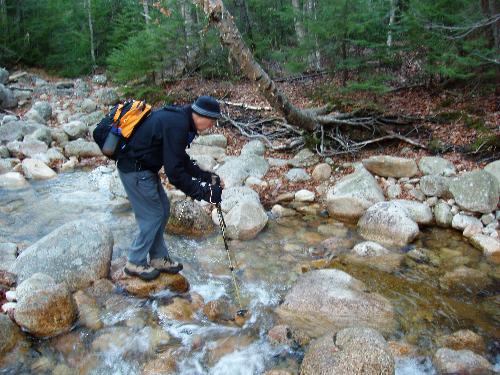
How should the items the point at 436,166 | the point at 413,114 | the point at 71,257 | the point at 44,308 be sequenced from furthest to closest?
1. the point at 413,114
2. the point at 436,166
3. the point at 71,257
4. the point at 44,308

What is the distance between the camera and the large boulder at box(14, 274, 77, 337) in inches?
175

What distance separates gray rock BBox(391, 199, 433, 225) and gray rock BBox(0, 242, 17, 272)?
20.2ft

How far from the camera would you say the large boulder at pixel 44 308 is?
4.45m

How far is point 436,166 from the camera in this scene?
27.6 ft

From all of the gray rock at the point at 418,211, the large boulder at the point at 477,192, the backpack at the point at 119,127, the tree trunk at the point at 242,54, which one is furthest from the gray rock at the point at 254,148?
the backpack at the point at 119,127

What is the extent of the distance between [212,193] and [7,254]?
3305 millimetres

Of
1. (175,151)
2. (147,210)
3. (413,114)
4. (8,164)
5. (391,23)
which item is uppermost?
(391,23)

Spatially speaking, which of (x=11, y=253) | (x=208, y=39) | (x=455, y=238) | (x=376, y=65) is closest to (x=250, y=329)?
(x=11, y=253)

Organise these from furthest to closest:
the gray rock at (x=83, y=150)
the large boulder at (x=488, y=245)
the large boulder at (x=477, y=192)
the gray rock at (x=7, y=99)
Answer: the gray rock at (x=7, y=99), the gray rock at (x=83, y=150), the large boulder at (x=477, y=192), the large boulder at (x=488, y=245)

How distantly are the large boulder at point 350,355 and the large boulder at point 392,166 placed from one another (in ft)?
16.6

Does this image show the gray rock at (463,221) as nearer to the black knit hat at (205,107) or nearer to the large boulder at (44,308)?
the black knit hat at (205,107)

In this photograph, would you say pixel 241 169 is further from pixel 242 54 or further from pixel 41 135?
pixel 41 135

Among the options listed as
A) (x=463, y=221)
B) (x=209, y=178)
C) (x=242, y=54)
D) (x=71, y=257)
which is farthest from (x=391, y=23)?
(x=71, y=257)

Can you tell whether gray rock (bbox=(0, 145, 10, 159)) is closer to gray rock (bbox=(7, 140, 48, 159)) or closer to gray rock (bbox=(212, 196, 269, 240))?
gray rock (bbox=(7, 140, 48, 159))
